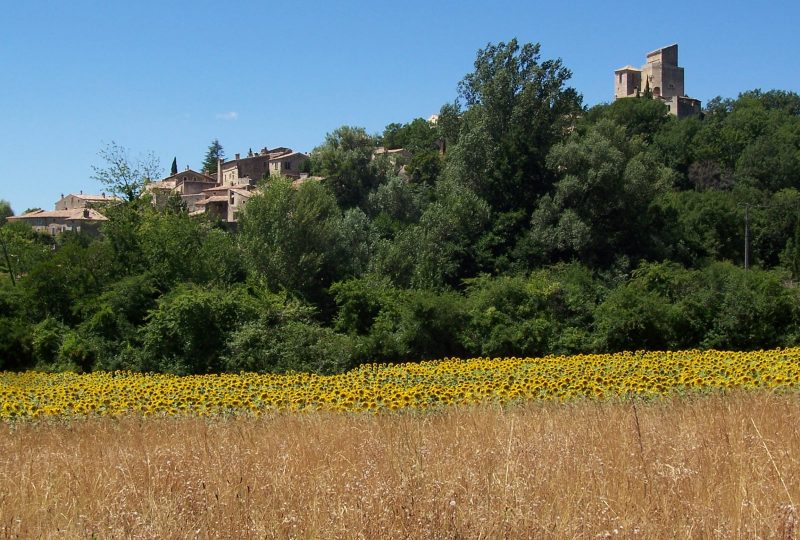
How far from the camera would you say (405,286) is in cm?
3778

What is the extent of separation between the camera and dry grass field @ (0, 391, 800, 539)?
4.53 meters

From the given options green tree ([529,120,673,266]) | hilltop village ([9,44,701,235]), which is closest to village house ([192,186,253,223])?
hilltop village ([9,44,701,235])

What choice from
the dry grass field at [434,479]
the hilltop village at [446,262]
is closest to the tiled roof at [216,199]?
the hilltop village at [446,262]

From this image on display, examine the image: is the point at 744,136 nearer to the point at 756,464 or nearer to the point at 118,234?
the point at 118,234

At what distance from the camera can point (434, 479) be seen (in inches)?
206

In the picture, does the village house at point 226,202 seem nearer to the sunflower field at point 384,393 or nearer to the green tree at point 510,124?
the green tree at point 510,124

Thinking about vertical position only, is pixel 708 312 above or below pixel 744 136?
below

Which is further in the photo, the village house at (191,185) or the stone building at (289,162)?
the stone building at (289,162)

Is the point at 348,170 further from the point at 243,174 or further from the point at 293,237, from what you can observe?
the point at 243,174

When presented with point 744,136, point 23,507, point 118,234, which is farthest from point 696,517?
point 744,136

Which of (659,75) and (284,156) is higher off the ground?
(659,75)

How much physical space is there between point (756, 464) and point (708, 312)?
2068 centimetres

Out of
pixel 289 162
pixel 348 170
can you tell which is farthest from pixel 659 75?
pixel 348 170

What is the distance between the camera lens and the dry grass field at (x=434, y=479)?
4.53 meters
